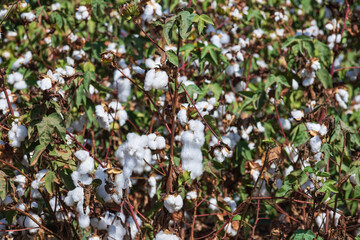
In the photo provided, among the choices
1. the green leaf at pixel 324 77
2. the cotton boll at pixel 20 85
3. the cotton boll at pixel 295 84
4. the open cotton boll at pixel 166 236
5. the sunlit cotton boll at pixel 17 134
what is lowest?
the open cotton boll at pixel 166 236

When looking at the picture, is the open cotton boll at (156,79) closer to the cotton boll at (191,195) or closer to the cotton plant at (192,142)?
the cotton plant at (192,142)

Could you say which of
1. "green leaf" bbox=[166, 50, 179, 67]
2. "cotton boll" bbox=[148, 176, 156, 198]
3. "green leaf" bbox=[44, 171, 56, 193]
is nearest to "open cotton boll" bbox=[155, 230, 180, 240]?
"green leaf" bbox=[44, 171, 56, 193]

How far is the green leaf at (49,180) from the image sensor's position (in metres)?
1.93

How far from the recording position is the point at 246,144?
295 cm

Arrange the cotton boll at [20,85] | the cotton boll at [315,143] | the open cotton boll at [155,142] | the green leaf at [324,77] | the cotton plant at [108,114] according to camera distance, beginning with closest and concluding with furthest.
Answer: the open cotton boll at [155,142], the cotton boll at [315,143], the cotton plant at [108,114], the green leaf at [324,77], the cotton boll at [20,85]

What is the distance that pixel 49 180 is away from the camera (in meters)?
1.94

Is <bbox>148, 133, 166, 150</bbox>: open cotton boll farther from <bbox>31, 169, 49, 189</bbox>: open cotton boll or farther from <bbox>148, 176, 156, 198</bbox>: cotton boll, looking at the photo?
<bbox>148, 176, 156, 198</bbox>: cotton boll

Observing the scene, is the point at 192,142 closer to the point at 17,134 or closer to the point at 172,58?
the point at 172,58

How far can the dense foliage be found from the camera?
1.90 metres

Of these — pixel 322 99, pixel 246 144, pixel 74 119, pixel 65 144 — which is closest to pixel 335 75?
pixel 322 99

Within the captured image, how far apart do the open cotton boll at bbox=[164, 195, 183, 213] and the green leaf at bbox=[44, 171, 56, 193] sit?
0.49 meters

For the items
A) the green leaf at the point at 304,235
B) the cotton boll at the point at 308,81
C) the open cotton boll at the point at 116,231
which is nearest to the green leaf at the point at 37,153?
the open cotton boll at the point at 116,231

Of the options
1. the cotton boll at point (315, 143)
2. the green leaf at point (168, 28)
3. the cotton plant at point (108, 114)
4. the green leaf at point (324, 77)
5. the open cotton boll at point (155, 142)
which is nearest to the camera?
the green leaf at point (168, 28)

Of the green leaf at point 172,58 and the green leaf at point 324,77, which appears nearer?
the green leaf at point 172,58
